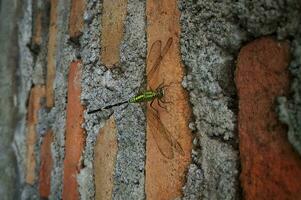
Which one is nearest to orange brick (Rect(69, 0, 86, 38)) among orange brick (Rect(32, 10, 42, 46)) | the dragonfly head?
orange brick (Rect(32, 10, 42, 46))

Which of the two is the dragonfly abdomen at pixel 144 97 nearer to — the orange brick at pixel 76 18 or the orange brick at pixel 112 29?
the orange brick at pixel 112 29

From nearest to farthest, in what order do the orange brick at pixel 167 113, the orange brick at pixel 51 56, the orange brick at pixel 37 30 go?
the orange brick at pixel 167 113
the orange brick at pixel 51 56
the orange brick at pixel 37 30

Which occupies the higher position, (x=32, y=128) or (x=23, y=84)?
(x=23, y=84)

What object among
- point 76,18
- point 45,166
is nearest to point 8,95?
point 45,166

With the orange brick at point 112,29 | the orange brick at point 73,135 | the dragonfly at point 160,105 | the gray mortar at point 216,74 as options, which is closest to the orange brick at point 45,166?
the orange brick at point 73,135

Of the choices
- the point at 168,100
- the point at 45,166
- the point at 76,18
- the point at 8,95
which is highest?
the point at 76,18

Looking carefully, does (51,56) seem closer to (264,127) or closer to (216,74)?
(216,74)

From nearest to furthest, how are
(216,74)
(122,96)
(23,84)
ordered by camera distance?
(216,74) → (122,96) → (23,84)
